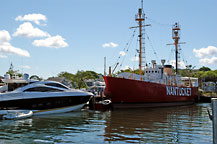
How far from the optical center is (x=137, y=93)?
2528 cm

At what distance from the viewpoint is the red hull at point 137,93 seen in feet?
80.1

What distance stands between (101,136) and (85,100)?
36.2 ft

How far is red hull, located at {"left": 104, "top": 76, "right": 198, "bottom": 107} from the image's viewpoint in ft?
80.1

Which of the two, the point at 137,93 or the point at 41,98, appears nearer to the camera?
the point at 41,98

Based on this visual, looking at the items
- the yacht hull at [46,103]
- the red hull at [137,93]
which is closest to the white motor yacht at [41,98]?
the yacht hull at [46,103]

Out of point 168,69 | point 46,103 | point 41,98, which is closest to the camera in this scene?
point 41,98

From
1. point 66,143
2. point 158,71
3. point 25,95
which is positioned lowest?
point 66,143

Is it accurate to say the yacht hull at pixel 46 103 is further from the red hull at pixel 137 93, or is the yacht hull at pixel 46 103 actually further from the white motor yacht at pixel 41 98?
the red hull at pixel 137 93

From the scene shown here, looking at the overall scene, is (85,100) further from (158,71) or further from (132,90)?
(158,71)

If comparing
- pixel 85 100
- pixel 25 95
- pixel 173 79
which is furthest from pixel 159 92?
pixel 25 95

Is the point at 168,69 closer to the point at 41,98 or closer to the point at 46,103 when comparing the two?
the point at 46,103

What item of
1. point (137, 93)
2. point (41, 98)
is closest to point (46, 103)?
point (41, 98)

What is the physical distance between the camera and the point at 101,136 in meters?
11.6

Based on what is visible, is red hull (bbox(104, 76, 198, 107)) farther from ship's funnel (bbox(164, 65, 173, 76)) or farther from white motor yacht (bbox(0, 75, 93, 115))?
ship's funnel (bbox(164, 65, 173, 76))
